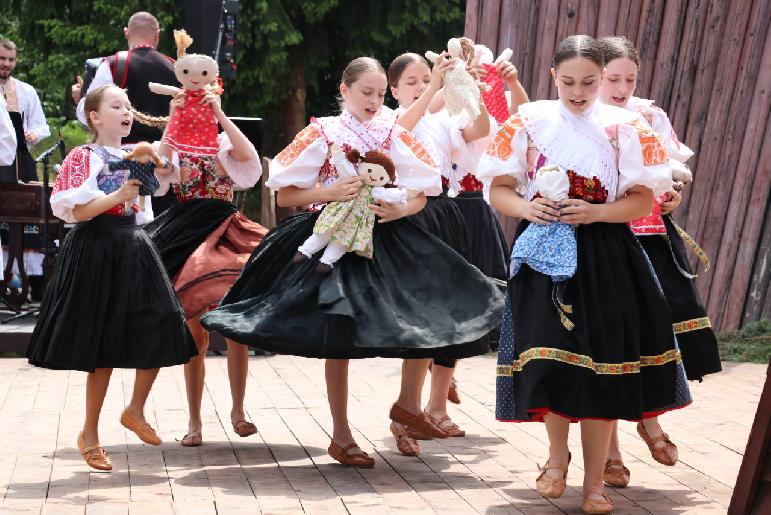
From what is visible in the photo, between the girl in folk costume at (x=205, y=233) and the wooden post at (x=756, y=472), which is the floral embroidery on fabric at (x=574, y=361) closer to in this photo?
the wooden post at (x=756, y=472)

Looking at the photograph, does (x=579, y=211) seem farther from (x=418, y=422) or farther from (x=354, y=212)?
(x=418, y=422)

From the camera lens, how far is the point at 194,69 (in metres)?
6.13

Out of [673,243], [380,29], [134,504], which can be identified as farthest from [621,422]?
[380,29]

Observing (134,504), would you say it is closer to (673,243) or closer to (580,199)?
(580,199)

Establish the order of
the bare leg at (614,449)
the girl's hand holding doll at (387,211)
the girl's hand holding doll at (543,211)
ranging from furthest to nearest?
the girl's hand holding doll at (387,211), the bare leg at (614,449), the girl's hand holding doll at (543,211)

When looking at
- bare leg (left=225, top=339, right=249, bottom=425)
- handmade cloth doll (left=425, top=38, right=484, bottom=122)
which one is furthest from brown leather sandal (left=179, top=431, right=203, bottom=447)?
handmade cloth doll (left=425, top=38, right=484, bottom=122)

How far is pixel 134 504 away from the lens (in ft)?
15.9

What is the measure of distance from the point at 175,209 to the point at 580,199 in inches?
88.1

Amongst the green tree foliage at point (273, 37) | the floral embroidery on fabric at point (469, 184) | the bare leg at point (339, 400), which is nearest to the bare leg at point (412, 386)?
the bare leg at point (339, 400)

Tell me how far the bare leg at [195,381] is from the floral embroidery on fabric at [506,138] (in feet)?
6.19

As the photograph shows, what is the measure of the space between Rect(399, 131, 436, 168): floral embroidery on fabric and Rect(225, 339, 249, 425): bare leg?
1.27 m

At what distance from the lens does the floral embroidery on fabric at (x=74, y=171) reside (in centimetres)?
540

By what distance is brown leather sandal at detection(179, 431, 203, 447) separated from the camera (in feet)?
19.9

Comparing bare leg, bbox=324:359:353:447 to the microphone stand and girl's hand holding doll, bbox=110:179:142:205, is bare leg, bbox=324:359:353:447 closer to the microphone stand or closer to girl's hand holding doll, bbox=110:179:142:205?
girl's hand holding doll, bbox=110:179:142:205
